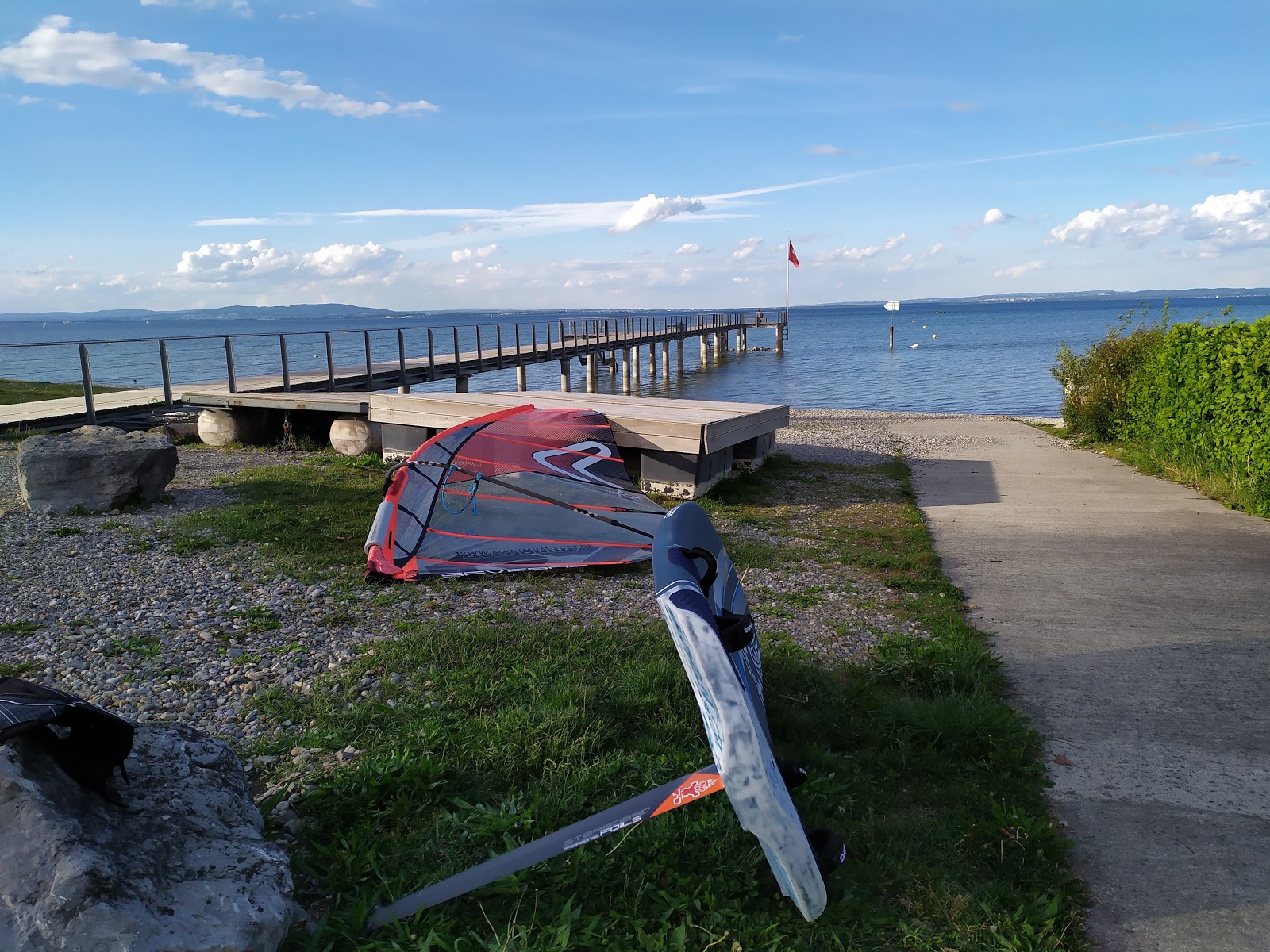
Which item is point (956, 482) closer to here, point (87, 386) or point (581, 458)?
point (581, 458)

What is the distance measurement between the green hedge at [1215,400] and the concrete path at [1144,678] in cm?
52

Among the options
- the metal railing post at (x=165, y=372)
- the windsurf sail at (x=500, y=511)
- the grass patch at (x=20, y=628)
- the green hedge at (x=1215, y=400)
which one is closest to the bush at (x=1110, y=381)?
the green hedge at (x=1215, y=400)

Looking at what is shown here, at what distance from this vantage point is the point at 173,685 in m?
4.26

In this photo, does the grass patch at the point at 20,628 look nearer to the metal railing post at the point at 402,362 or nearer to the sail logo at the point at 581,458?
the sail logo at the point at 581,458

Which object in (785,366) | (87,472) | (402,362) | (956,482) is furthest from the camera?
(785,366)

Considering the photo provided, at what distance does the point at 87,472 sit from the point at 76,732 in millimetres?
6352

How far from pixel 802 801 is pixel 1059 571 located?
4213 millimetres

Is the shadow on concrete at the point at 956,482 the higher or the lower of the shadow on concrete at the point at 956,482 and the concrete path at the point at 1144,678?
the lower

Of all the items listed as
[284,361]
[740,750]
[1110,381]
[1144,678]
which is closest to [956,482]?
[1110,381]

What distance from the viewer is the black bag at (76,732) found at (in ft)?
7.64

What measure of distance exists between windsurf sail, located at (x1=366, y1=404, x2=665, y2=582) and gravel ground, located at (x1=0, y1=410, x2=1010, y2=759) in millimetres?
275

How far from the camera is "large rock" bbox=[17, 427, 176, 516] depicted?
7.70 m

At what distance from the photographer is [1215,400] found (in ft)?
29.5

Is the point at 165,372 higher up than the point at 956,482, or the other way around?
the point at 165,372
